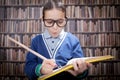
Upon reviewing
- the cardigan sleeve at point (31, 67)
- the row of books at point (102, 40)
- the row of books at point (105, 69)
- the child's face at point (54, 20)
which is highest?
the child's face at point (54, 20)

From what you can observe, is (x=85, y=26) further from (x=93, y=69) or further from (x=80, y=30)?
(x=93, y=69)

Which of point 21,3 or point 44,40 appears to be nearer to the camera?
point 44,40

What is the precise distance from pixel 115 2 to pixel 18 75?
2.00 meters

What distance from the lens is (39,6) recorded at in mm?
3727

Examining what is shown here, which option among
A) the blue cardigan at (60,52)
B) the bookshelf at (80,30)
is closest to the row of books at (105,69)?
the bookshelf at (80,30)

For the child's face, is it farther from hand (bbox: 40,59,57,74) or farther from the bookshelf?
the bookshelf

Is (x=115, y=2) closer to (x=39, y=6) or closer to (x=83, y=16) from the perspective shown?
(x=83, y=16)

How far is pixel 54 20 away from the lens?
1068 millimetres

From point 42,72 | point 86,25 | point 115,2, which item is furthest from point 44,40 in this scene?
point 115,2

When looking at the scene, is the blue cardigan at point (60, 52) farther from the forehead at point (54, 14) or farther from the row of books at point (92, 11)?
the row of books at point (92, 11)

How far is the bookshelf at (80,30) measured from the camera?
367cm

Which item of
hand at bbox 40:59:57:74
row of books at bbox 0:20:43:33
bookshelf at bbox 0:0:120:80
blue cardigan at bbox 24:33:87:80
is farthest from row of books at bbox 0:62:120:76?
hand at bbox 40:59:57:74

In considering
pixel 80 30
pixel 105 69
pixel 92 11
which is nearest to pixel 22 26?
pixel 80 30

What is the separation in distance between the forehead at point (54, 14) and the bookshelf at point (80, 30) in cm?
Answer: 254
